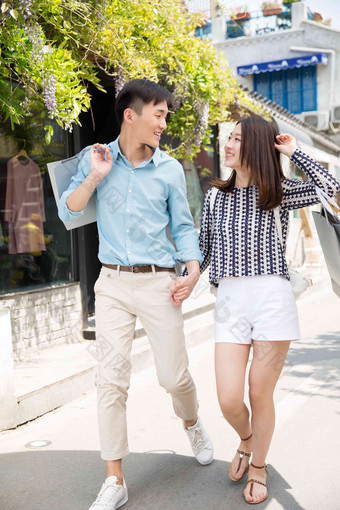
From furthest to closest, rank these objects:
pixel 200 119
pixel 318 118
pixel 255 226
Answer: pixel 318 118 → pixel 200 119 → pixel 255 226

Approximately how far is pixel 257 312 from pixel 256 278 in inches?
7.0

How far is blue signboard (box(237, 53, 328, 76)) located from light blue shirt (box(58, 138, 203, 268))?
2309 centimetres

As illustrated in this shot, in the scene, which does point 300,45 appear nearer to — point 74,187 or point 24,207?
point 24,207

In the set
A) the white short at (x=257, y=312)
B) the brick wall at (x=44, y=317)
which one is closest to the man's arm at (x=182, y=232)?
the white short at (x=257, y=312)

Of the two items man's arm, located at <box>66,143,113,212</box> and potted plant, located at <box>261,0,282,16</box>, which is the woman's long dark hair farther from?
potted plant, located at <box>261,0,282,16</box>

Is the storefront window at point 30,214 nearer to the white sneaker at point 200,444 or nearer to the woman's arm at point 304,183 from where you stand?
the white sneaker at point 200,444

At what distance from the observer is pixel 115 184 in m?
3.16

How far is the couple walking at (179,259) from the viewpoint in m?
3.01

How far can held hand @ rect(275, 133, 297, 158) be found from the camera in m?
3.09

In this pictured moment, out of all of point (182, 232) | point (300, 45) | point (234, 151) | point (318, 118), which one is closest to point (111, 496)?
point (182, 232)

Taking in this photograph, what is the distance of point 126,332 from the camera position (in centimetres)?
313

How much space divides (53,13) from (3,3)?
2.23 metres

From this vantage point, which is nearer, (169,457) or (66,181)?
(66,181)

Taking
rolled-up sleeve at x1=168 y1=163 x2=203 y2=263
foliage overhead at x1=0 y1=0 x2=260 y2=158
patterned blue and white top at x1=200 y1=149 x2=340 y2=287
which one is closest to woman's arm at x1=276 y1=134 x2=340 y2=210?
patterned blue and white top at x1=200 y1=149 x2=340 y2=287
